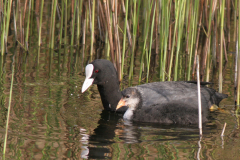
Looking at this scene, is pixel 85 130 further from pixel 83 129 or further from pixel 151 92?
pixel 151 92

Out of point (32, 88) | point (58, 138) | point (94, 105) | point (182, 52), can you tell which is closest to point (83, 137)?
point (58, 138)

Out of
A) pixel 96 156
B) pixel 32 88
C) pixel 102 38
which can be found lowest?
pixel 96 156

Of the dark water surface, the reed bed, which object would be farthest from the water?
the reed bed

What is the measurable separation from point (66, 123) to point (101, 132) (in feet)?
1.25

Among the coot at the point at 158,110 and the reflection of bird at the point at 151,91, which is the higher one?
the reflection of bird at the point at 151,91

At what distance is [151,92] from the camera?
14.0 feet

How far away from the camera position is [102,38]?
7598 mm

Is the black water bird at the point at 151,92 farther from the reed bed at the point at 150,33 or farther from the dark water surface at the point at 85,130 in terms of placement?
the reed bed at the point at 150,33

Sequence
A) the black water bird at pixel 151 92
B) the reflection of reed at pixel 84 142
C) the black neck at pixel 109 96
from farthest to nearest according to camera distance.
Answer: the black neck at pixel 109 96
the black water bird at pixel 151 92
the reflection of reed at pixel 84 142

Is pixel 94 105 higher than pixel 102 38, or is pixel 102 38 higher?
pixel 102 38

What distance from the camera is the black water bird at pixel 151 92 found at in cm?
411

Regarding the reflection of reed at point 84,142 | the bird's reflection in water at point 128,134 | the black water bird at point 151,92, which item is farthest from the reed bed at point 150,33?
the reflection of reed at point 84,142

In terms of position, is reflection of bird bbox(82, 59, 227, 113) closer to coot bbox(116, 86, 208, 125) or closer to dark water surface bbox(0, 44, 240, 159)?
coot bbox(116, 86, 208, 125)

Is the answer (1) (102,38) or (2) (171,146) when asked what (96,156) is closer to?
(2) (171,146)
